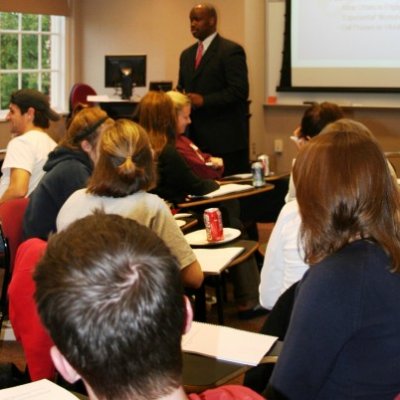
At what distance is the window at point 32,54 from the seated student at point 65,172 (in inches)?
175

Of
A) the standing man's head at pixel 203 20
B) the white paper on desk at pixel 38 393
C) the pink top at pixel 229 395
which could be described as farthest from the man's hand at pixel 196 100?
the pink top at pixel 229 395

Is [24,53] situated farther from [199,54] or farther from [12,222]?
[12,222]

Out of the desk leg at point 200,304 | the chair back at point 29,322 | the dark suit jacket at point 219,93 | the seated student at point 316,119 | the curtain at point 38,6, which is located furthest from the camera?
the curtain at point 38,6

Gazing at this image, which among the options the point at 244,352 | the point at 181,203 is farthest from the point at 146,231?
the point at 181,203

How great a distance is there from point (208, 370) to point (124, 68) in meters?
6.20

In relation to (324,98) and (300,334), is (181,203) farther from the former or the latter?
(324,98)

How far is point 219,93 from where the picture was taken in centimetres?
630

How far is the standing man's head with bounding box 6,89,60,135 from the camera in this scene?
14.9 feet

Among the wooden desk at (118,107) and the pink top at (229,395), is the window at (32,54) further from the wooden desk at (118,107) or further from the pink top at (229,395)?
the pink top at (229,395)

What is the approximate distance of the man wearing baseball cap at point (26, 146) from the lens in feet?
14.0

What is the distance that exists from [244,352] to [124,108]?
5.98 m

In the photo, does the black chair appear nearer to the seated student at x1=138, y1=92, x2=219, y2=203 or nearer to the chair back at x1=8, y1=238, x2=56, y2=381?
the chair back at x1=8, y1=238, x2=56, y2=381

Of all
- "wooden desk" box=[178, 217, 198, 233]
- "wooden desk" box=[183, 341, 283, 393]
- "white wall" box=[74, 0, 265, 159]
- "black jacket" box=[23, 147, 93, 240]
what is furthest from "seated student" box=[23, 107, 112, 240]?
"white wall" box=[74, 0, 265, 159]

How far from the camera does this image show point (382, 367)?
1.75 m
